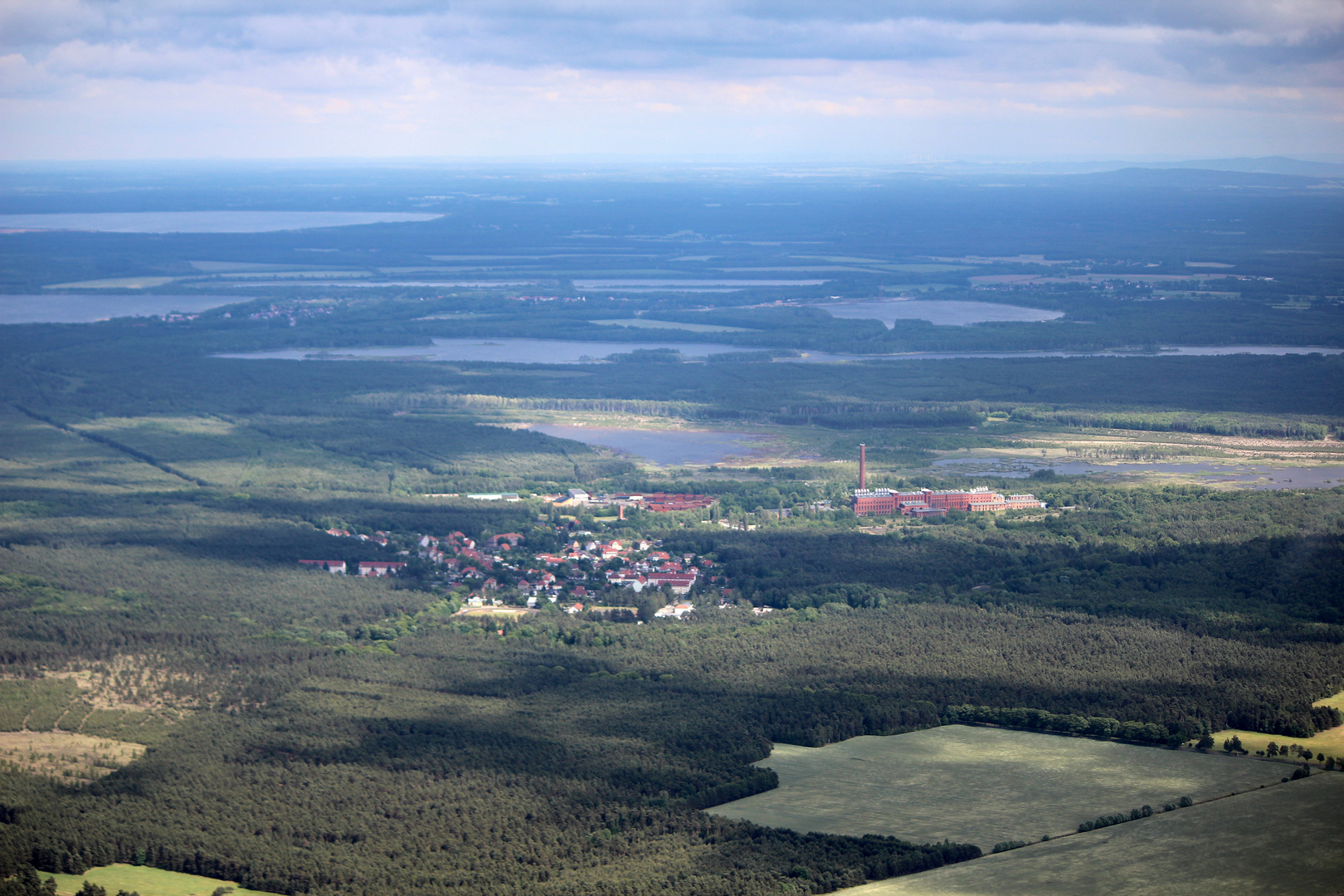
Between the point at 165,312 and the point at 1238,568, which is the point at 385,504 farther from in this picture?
the point at 165,312

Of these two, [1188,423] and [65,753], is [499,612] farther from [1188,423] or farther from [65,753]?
[1188,423]

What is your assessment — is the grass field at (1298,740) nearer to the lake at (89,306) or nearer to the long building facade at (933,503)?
the long building facade at (933,503)

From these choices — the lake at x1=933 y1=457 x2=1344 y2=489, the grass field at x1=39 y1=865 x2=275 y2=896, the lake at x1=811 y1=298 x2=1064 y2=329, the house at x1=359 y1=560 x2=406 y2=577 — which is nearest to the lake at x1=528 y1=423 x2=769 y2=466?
the lake at x1=933 y1=457 x2=1344 y2=489

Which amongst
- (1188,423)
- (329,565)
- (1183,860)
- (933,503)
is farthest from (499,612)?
(1188,423)

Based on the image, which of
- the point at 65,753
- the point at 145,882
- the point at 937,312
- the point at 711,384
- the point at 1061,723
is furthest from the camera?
the point at 937,312

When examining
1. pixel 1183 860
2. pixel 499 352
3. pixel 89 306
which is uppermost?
pixel 89 306

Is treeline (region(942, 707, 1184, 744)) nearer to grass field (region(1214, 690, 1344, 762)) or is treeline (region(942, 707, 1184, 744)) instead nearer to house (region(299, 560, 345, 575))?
grass field (region(1214, 690, 1344, 762))

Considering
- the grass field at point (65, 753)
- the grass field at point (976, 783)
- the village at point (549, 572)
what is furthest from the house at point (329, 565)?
the grass field at point (976, 783)
